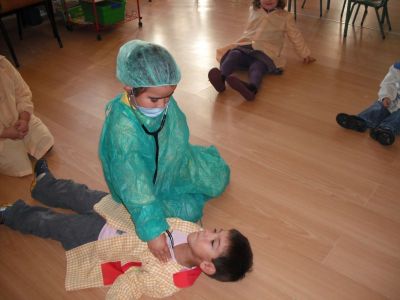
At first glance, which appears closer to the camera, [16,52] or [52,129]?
[52,129]

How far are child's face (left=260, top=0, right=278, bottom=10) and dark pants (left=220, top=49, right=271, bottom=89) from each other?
14.9 inches

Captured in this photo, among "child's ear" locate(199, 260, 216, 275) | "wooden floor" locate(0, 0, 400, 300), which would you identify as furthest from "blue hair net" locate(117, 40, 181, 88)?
"wooden floor" locate(0, 0, 400, 300)

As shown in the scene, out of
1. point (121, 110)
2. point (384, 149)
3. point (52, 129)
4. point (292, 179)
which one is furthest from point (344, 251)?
point (52, 129)

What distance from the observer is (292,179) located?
1.88m

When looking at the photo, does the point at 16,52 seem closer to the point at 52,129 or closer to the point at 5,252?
the point at 52,129

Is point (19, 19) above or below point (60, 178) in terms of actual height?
above

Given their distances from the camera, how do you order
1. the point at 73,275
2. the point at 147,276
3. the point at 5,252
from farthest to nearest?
1. the point at 5,252
2. the point at 73,275
3. the point at 147,276

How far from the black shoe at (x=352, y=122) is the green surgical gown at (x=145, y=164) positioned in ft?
3.60

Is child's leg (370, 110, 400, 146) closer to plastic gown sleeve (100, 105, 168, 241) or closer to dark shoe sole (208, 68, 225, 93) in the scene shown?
dark shoe sole (208, 68, 225, 93)

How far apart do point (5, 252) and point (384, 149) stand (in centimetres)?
205

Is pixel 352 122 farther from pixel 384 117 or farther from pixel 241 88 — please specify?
pixel 241 88

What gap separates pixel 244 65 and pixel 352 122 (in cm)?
107

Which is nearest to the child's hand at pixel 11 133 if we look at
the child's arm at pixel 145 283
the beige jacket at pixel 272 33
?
the child's arm at pixel 145 283

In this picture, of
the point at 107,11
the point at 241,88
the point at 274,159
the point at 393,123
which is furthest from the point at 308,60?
the point at 107,11
